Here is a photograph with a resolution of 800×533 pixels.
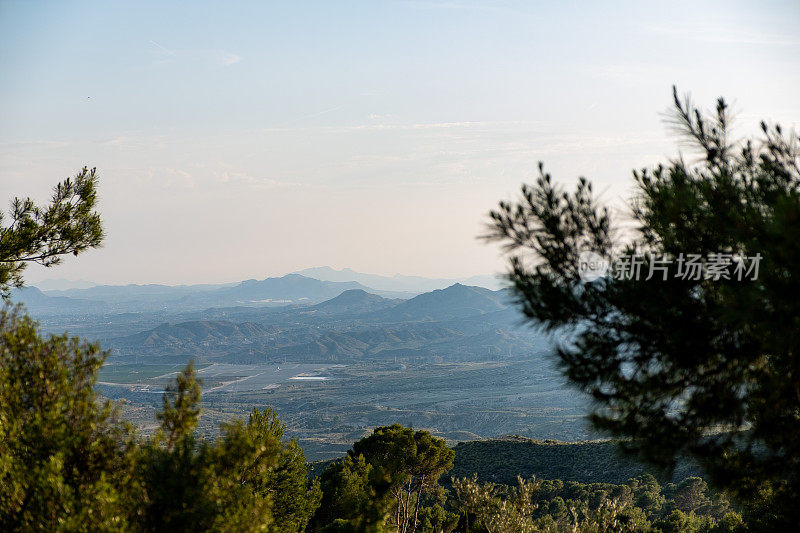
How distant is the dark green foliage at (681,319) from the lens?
5.06 metres

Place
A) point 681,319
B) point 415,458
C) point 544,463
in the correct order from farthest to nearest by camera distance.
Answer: point 544,463 → point 415,458 → point 681,319

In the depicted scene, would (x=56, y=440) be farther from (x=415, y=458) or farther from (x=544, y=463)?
(x=544, y=463)

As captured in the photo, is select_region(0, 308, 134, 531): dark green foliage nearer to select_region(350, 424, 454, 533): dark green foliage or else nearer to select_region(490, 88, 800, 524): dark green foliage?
select_region(490, 88, 800, 524): dark green foliage

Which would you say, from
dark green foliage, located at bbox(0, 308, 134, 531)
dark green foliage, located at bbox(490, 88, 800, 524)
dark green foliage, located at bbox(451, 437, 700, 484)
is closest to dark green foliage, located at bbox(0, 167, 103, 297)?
dark green foliage, located at bbox(0, 308, 134, 531)

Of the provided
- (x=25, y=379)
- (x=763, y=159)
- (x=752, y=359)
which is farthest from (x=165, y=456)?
(x=763, y=159)

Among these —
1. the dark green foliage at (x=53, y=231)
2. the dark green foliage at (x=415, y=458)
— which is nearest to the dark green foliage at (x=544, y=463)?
the dark green foliage at (x=415, y=458)

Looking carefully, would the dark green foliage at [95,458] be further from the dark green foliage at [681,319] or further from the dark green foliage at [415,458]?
the dark green foliage at [415,458]

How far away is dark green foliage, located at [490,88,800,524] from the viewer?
16.6 feet

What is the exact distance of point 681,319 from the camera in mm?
5152

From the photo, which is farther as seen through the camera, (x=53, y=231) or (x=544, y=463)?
(x=544, y=463)

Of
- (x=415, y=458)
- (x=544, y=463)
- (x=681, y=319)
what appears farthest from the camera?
(x=544, y=463)

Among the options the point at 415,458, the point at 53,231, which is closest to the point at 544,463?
the point at 415,458

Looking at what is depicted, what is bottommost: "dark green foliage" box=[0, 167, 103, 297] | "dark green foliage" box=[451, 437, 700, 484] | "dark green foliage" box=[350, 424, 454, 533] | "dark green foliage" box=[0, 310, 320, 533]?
"dark green foliage" box=[451, 437, 700, 484]

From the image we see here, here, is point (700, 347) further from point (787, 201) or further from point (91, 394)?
point (91, 394)
